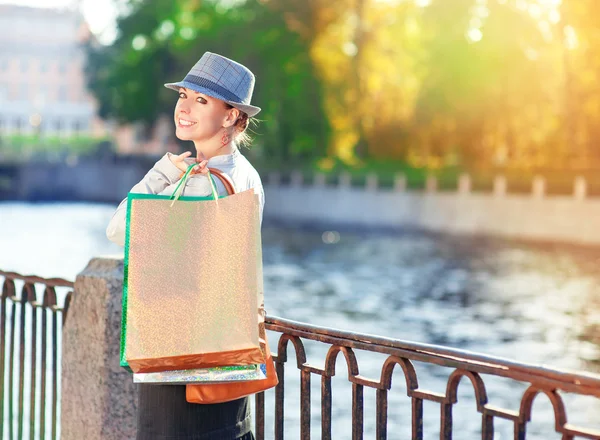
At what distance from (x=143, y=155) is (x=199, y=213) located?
6376cm

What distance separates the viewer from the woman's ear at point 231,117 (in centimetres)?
326

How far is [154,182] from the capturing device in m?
3.10

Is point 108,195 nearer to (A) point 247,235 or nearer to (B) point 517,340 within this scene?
(B) point 517,340

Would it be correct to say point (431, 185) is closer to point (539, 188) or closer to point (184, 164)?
point (539, 188)

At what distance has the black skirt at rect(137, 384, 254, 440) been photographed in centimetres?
318

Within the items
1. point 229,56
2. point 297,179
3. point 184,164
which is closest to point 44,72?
point 229,56

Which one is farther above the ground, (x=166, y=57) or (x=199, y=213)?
(x=166, y=57)

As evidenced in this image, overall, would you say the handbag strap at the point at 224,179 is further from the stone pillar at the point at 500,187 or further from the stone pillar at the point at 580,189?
the stone pillar at the point at 500,187

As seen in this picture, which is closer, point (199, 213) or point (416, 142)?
point (199, 213)

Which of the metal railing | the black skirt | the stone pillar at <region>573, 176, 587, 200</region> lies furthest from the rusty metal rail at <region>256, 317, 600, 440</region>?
the stone pillar at <region>573, 176, 587, 200</region>

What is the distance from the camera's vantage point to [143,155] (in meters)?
66.0

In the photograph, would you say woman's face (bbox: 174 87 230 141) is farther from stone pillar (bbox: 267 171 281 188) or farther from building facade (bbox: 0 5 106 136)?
building facade (bbox: 0 5 106 136)

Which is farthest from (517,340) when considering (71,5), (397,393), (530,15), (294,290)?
(71,5)

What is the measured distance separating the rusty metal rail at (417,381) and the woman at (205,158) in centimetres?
38
